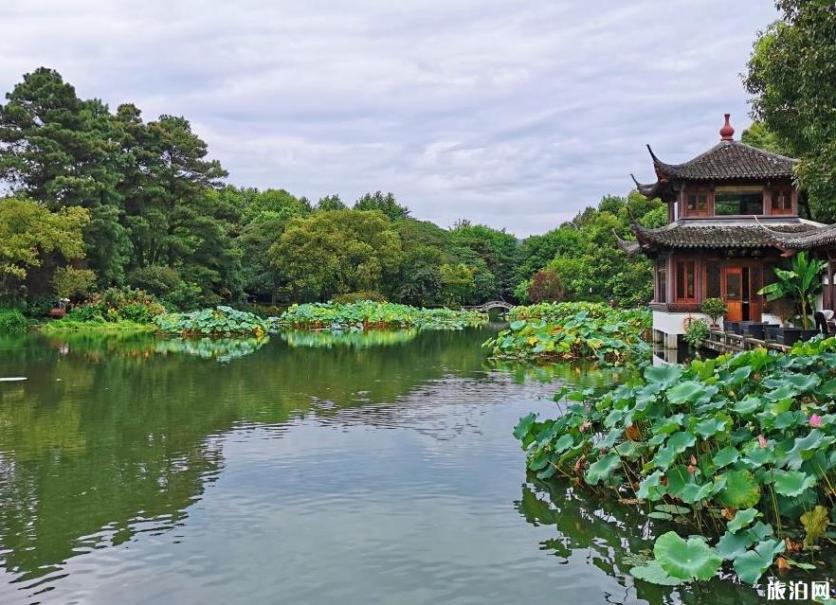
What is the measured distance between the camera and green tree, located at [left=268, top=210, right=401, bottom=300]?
41.7 metres

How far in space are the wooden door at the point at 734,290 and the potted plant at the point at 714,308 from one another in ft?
2.89

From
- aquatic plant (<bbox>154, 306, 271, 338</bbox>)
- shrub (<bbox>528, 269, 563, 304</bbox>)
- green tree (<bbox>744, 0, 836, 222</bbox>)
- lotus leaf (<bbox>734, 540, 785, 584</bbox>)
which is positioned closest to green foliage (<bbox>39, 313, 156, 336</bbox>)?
aquatic plant (<bbox>154, 306, 271, 338</bbox>)

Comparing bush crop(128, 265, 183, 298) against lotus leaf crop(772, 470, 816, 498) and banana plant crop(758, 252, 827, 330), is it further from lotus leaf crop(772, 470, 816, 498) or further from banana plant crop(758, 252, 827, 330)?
lotus leaf crop(772, 470, 816, 498)

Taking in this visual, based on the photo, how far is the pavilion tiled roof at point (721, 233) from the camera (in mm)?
18719

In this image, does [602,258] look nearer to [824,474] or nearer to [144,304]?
[144,304]

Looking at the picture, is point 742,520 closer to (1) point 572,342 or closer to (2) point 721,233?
(1) point 572,342

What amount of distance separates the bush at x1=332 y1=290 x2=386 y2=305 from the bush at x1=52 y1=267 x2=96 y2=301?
44.8ft

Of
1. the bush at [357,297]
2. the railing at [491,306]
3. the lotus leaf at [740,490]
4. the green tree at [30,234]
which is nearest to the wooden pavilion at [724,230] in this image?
the lotus leaf at [740,490]

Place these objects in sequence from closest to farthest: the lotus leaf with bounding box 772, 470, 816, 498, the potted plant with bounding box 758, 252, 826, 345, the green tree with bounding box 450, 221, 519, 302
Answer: the lotus leaf with bounding box 772, 470, 816, 498 < the potted plant with bounding box 758, 252, 826, 345 < the green tree with bounding box 450, 221, 519, 302

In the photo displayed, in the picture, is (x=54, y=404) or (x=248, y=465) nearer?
(x=248, y=465)

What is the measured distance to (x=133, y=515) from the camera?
19.6 feet

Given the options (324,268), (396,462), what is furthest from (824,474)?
(324,268)

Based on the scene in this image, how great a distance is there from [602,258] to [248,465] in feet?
83.6

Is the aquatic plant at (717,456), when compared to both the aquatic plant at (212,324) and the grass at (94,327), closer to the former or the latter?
the aquatic plant at (212,324)
